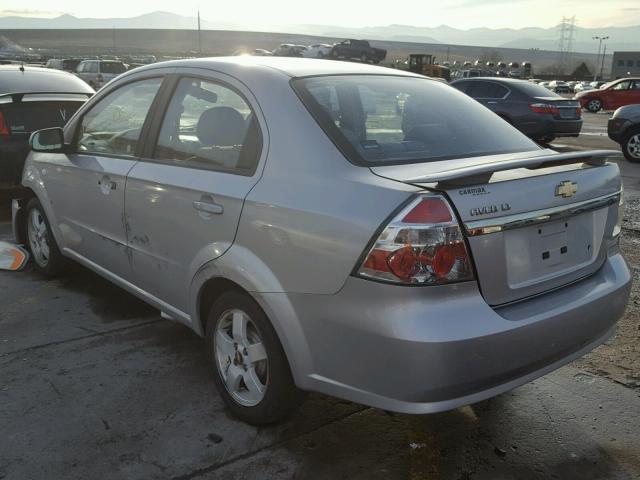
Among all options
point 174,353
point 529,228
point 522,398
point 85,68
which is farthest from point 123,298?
point 85,68

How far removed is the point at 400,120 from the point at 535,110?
1126 cm

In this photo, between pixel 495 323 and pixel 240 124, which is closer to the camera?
pixel 495 323

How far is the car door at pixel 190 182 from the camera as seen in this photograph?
2830 mm

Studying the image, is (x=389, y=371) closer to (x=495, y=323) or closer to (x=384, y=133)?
(x=495, y=323)

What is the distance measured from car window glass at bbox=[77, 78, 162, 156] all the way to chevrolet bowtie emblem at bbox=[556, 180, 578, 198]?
226 centimetres

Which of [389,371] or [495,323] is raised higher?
[495,323]

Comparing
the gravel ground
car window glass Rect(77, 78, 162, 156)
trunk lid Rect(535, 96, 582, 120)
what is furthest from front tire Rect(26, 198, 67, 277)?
trunk lid Rect(535, 96, 582, 120)

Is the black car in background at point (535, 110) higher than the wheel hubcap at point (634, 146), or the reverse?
the black car in background at point (535, 110)

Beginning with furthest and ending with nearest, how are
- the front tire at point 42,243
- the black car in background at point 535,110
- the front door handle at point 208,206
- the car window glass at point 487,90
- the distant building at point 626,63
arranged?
the distant building at point 626,63 < the car window glass at point 487,90 < the black car in background at point 535,110 < the front tire at point 42,243 < the front door handle at point 208,206

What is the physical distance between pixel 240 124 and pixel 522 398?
203 centimetres

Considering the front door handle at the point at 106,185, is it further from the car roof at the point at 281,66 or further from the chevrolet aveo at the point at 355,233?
the car roof at the point at 281,66

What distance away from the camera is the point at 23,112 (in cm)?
685

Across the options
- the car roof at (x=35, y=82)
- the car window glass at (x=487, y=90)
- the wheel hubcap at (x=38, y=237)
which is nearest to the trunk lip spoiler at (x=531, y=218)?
the wheel hubcap at (x=38, y=237)

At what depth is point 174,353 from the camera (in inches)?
148
